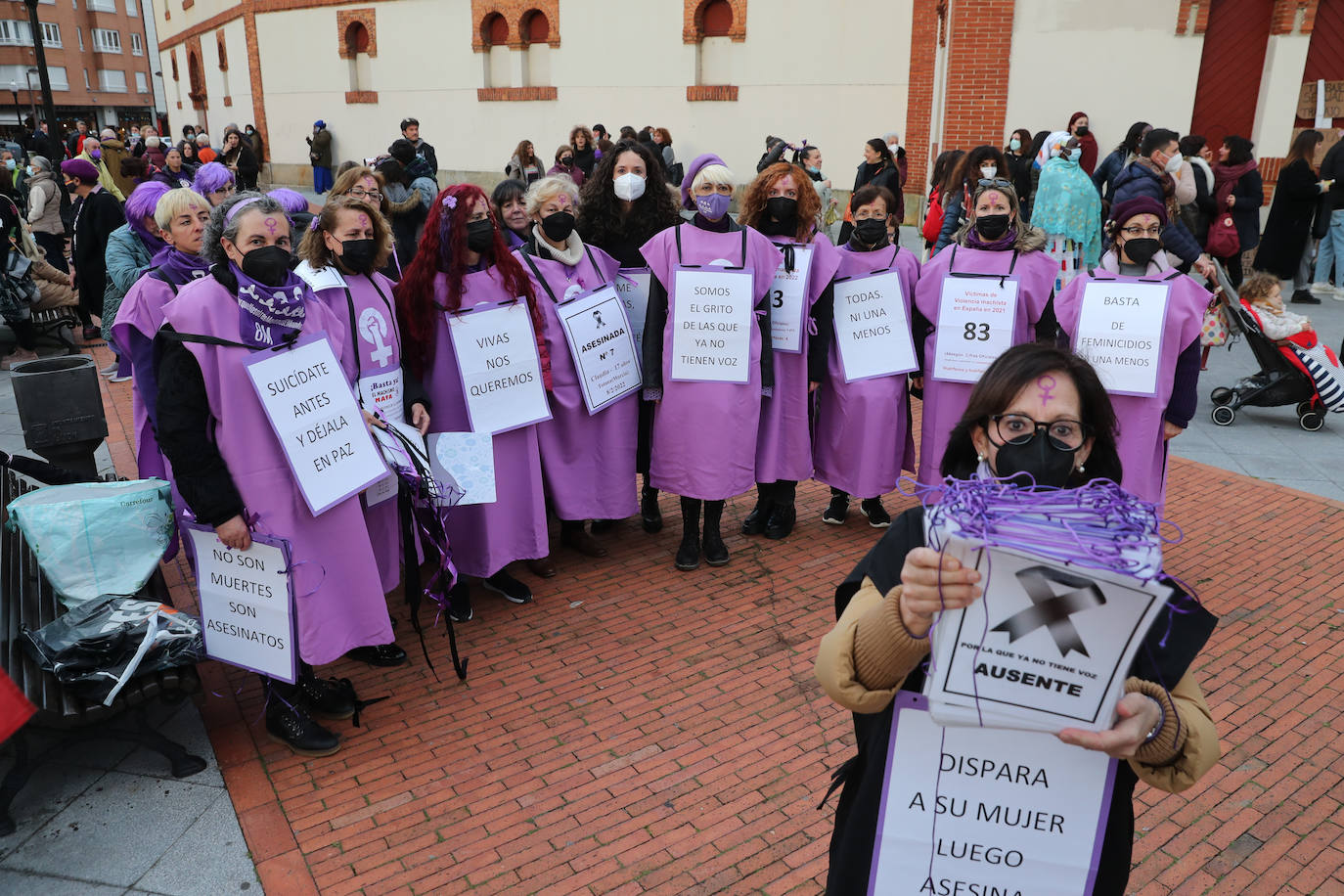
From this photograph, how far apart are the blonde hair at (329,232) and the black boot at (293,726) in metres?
1.73

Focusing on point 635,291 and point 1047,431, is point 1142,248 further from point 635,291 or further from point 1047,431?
point 1047,431

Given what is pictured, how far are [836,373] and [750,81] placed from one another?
16.3 m

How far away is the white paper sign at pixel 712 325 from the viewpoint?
5188 millimetres

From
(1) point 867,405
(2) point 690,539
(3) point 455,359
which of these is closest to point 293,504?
(3) point 455,359

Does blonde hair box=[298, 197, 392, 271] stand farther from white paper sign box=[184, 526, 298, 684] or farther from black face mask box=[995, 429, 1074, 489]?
black face mask box=[995, 429, 1074, 489]

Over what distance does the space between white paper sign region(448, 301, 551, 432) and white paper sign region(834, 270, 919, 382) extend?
1729mm

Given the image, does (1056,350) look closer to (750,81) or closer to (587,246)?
(587,246)

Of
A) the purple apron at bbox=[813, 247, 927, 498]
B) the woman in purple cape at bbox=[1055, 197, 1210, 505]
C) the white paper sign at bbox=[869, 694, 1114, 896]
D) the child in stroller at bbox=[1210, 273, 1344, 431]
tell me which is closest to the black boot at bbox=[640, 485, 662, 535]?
the purple apron at bbox=[813, 247, 927, 498]

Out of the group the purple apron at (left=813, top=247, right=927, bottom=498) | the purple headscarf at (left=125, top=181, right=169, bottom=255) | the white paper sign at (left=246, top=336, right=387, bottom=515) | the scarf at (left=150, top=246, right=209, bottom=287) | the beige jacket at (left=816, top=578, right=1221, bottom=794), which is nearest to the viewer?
the beige jacket at (left=816, top=578, right=1221, bottom=794)

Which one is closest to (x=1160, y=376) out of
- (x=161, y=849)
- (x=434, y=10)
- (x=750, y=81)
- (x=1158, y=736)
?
(x=1158, y=736)

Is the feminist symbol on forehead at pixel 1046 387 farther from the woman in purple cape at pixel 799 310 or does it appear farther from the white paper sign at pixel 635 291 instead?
the white paper sign at pixel 635 291

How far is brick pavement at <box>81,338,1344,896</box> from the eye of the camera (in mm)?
3330

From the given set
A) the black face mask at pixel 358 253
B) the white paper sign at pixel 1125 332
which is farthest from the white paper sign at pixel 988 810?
the black face mask at pixel 358 253

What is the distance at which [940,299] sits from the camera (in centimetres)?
534
